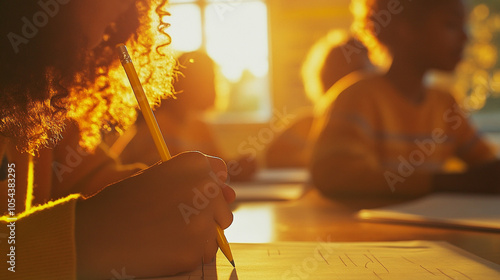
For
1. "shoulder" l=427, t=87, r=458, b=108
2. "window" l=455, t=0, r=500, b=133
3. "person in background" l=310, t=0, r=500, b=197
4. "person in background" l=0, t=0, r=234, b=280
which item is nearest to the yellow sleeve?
"person in background" l=0, t=0, r=234, b=280

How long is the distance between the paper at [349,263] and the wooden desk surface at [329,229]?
0.06 meters

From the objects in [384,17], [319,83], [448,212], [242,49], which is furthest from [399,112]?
[242,49]

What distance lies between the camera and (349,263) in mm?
460

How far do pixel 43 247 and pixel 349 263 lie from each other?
25cm

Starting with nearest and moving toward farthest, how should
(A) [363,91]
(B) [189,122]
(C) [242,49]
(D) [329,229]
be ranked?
(D) [329,229], (A) [363,91], (B) [189,122], (C) [242,49]

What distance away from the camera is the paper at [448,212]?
693 millimetres

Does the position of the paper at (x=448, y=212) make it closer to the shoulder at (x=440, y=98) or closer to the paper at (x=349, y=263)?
the paper at (x=349, y=263)

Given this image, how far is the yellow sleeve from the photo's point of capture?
0.39 m

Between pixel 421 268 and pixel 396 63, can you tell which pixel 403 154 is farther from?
pixel 421 268

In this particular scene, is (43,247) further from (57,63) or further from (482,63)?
(482,63)

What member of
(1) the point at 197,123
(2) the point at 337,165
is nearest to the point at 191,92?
(1) the point at 197,123

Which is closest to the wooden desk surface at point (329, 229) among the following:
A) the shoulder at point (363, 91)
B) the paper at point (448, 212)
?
the paper at point (448, 212)

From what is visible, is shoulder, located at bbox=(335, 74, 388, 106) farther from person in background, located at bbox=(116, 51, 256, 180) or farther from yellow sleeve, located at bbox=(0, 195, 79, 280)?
yellow sleeve, located at bbox=(0, 195, 79, 280)

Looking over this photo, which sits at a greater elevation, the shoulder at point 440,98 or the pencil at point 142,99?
the shoulder at point 440,98
